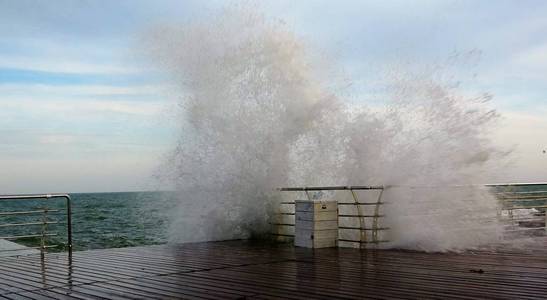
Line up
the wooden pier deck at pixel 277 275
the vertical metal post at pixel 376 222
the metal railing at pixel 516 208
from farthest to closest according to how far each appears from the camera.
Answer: the metal railing at pixel 516 208 < the vertical metal post at pixel 376 222 < the wooden pier deck at pixel 277 275

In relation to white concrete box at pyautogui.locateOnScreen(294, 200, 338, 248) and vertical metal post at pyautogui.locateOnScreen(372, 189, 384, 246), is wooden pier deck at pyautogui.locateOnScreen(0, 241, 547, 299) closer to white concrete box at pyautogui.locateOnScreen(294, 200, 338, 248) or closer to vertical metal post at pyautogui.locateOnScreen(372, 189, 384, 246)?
white concrete box at pyautogui.locateOnScreen(294, 200, 338, 248)

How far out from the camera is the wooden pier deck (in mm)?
5547

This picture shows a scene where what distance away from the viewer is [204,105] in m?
12.4

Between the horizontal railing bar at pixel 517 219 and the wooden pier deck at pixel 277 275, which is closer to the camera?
the wooden pier deck at pixel 277 275

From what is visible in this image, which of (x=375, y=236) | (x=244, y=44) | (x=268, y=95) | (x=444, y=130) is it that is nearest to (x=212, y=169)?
(x=268, y=95)

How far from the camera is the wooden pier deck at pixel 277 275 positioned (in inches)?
218

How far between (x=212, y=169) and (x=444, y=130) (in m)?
4.76

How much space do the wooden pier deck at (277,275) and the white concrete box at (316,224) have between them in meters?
0.34

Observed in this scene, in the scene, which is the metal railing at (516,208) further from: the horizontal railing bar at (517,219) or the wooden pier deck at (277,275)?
the wooden pier deck at (277,275)

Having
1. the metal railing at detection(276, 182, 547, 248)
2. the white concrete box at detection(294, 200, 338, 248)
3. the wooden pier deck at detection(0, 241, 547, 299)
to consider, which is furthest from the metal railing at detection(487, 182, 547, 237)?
the white concrete box at detection(294, 200, 338, 248)

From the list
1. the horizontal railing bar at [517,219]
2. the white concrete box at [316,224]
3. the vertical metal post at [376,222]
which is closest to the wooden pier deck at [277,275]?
the white concrete box at [316,224]

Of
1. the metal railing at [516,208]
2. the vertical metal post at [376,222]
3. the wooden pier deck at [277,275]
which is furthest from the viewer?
the metal railing at [516,208]

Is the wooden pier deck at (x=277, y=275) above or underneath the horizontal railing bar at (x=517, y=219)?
underneath

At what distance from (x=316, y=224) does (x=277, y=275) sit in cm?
293
